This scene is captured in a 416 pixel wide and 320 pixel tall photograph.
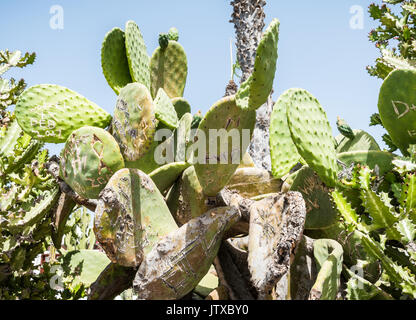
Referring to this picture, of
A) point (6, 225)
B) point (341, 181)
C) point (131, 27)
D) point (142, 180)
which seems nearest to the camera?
point (142, 180)

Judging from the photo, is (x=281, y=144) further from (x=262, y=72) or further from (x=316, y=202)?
(x=262, y=72)

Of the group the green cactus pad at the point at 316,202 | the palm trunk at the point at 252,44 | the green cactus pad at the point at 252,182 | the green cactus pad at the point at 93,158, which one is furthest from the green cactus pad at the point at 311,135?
the palm trunk at the point at 252,44

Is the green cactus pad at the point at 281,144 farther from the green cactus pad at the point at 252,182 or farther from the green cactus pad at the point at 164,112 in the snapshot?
the green cactus pad at the point at 164,112

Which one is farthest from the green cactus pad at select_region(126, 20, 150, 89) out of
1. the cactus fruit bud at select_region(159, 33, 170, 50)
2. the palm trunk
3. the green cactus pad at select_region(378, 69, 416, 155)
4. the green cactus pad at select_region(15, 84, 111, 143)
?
the palm trunk

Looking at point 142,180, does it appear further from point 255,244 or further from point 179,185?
point 255,244

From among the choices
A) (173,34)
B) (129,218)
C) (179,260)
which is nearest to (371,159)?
(179,260)

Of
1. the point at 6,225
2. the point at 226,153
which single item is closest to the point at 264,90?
the point at 226,153
